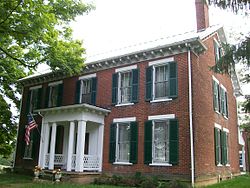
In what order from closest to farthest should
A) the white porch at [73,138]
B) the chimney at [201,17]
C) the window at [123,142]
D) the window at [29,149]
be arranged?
the window at [123,142], the white porch at [73,138], the chimney at [201,17], the window at [29,149]

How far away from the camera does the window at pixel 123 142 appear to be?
51.3 ft

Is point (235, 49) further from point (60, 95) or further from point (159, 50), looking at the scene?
point (60, 95)

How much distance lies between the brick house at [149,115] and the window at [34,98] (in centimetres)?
193

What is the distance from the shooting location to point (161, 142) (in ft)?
48.7

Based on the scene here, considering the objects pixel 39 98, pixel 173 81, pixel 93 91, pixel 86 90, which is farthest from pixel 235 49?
pixel 39 98

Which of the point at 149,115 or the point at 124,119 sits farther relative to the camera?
the point at 124,119

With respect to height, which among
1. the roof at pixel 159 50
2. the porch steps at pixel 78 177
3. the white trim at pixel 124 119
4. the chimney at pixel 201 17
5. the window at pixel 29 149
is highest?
the chimney at pixel 201 17

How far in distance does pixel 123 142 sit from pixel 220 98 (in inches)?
290

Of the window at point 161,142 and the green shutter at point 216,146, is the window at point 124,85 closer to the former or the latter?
the window at point 161,142

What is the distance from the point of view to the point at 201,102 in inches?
620

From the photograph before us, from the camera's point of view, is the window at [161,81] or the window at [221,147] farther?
the window at [221,147]

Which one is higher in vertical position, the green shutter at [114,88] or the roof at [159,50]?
the roof at [159,50]

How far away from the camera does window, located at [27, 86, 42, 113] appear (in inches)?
865

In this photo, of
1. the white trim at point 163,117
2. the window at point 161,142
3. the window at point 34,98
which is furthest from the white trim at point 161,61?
the window at point 34,98
